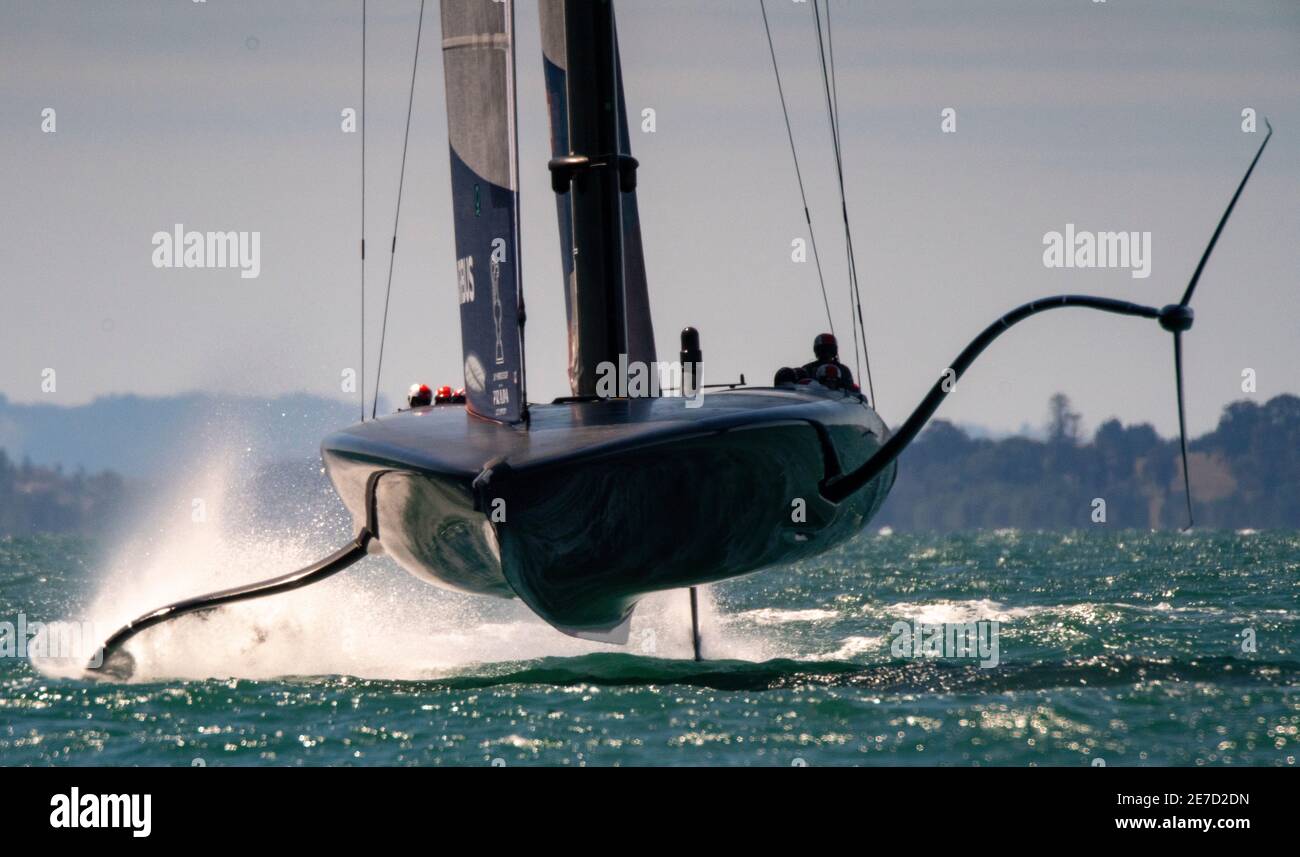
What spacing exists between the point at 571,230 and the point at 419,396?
5.71 ft

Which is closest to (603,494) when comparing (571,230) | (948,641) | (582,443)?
(582,443)

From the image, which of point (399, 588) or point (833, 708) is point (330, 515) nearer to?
point (399, 588)

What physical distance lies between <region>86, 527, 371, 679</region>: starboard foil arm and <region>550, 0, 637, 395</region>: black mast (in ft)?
5.72

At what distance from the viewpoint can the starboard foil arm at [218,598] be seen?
33.7 ft

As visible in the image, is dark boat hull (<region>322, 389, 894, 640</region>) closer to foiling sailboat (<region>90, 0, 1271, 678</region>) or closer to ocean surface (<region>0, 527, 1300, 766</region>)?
foiling sailboat (<region>90, 0, 1271, 678</region>)

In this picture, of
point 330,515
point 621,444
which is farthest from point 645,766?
point 330,515

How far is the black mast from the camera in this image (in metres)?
9.74

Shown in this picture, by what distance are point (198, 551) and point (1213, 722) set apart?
11.7 metres

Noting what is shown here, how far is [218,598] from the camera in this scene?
419 inches

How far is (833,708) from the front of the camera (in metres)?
8.97
